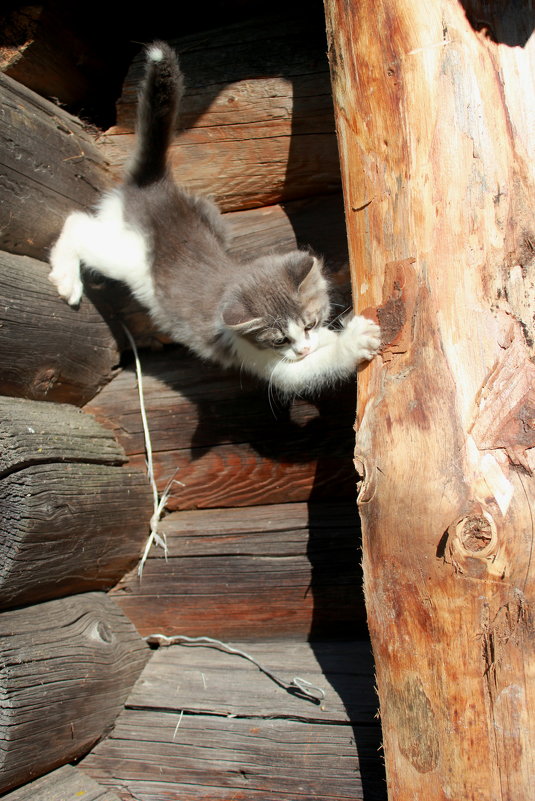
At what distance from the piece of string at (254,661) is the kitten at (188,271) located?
3.01 feet

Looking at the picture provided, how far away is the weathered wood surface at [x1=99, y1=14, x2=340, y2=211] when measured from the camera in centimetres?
251

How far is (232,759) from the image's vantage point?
6.72 feet

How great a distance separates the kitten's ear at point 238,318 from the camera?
2285mm

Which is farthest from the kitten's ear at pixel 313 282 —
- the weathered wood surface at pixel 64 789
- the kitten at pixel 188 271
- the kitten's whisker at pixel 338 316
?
the weathered wood surface at pixel 64 789

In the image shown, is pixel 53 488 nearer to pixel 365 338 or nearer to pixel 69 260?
pixel 69 260

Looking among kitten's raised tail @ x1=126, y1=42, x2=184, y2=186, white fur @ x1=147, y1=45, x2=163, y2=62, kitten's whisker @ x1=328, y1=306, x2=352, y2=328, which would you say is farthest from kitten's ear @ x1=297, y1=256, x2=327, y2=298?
white fur @ x1=147, y1=45, x2=163, y2=62

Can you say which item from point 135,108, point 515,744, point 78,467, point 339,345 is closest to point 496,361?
point 339,345

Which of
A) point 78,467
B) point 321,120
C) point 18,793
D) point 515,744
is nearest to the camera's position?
point 515,744

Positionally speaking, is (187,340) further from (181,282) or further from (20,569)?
(20,569)

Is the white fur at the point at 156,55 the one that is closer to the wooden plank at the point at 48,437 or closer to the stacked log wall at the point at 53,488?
the stacked log wall at the point at 53,488

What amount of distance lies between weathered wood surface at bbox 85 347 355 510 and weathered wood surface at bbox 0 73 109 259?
2.13 feet

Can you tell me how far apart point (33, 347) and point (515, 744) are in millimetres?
1811

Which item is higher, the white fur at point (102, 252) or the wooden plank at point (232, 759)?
the white fur at point (102, 252)

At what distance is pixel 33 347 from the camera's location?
90.5 inches
